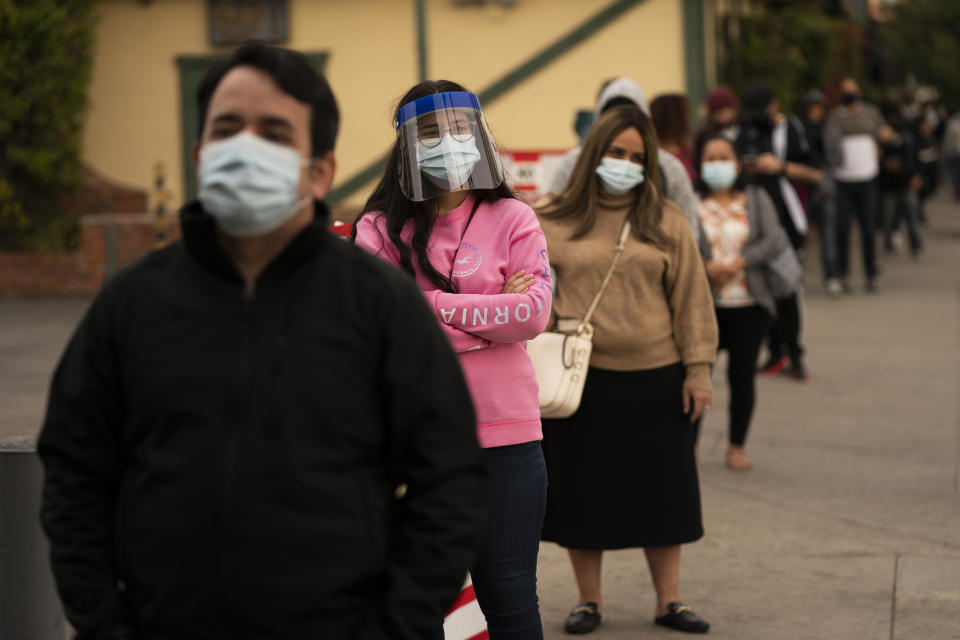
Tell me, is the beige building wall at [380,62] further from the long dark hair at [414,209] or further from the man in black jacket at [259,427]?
the man in black jacket at [259,427]

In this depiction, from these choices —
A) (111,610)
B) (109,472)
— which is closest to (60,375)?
(109,472)

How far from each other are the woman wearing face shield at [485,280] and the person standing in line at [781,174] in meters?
4.23

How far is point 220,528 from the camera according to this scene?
2.29m

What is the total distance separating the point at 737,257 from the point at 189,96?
31.9ft

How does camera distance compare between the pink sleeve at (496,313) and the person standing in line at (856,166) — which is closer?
the pink sleeve at (496,313)

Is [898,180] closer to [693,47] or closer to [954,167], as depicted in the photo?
[693,47]

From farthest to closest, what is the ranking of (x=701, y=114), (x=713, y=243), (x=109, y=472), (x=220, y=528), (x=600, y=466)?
(x=701, y=114) < (x=713, y=243) < (x=600, y=466) < (x=109, y=472) < (x=220, y=528)

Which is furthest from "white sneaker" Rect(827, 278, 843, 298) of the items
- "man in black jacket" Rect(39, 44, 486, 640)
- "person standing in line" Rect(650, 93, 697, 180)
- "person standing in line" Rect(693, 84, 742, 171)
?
"man in black jacket" Rect(39, 44, 486, 640)

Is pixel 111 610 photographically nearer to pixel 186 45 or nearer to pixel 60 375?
pixel 60 375

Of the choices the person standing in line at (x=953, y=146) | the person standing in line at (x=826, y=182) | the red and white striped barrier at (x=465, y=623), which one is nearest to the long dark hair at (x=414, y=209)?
the red and white striped barrier at (x=465, y=623)

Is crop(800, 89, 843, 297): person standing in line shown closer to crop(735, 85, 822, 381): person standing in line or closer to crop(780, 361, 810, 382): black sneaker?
crop(735, 85, 822, 381): person standing in line

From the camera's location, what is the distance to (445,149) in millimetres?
3684

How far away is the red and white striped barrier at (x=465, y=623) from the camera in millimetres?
3824

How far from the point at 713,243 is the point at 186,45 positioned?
9828 millimetres
